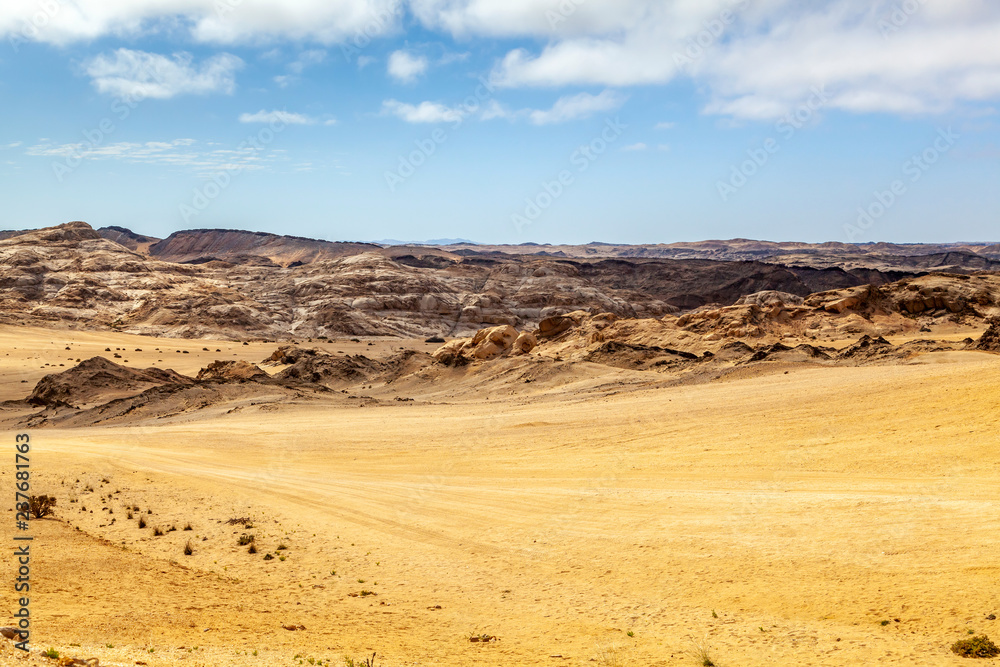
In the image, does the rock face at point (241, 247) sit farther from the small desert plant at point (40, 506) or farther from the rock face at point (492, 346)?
the small desert plant at point (40, 506)

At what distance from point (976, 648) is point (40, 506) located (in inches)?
537

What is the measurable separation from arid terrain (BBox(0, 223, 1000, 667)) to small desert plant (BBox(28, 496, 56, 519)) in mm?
522

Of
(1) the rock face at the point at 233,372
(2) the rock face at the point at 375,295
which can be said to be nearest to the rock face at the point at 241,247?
(2) the rock face at the point at 375,295

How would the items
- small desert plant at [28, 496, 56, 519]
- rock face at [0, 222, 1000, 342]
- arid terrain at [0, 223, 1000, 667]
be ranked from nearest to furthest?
1. arid terrain at [0, 223, 1000, 667]
2. small desert plant at [28, 496, 56, 519]
3. rock face at [0, 222, 1000, 342]

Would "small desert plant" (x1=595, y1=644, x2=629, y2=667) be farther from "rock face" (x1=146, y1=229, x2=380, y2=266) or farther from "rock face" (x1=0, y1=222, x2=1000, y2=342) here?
"rock face" (x1=146, y1=229, x2=380, y2=266)

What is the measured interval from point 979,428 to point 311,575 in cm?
1403

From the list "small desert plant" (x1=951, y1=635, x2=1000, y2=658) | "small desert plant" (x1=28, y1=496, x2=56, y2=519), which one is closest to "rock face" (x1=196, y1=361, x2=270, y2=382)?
"small desert plant" (x1=28, y1=496, x2=56, y2=519)

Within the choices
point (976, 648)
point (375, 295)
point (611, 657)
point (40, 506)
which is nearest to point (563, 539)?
point (611, 657)

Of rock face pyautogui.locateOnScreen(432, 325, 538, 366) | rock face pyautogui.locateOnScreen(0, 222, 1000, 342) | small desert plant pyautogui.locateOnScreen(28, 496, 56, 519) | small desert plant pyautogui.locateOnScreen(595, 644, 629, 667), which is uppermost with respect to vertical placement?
rock face pyautogui.locateOnScreen(0, 222, 1000, 342)

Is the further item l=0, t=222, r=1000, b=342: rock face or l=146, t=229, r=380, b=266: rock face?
l=146, t=229, r=380, b=266: rock face

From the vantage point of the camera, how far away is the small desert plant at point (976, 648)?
7402mm

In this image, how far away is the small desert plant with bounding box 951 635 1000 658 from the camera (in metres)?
7.40

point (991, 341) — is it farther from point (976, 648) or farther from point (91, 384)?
point (91, 384)

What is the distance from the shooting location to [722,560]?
10.9m
